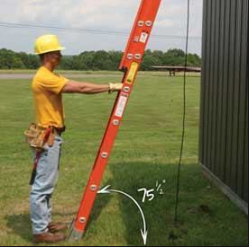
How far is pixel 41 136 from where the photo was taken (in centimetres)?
516

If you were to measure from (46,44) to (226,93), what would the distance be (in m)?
3.04

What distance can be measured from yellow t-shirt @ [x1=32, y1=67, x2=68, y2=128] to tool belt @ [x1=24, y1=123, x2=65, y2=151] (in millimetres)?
48

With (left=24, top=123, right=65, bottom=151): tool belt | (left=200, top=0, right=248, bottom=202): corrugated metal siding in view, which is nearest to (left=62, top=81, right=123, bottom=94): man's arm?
(left=24, top=123, right=65, bottom=151): tool belt

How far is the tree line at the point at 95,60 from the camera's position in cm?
4668

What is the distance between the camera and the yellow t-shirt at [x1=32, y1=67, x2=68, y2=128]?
16.7 ft

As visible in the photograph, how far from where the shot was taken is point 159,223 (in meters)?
6.01

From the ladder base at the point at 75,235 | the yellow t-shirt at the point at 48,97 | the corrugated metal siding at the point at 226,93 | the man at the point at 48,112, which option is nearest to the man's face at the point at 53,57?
the man at the point at 48,112

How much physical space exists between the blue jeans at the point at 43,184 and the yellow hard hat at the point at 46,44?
0.82 m

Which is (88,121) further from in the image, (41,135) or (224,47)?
(41,135)

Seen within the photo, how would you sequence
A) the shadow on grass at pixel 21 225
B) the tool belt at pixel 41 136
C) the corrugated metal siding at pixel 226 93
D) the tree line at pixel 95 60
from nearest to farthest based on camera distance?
the tool belt at pixel 41 136 < the shadow on grass at pixel 21 225 < the corrugated metal siding at pixel 226 93 < the tree line at pixel 95 60

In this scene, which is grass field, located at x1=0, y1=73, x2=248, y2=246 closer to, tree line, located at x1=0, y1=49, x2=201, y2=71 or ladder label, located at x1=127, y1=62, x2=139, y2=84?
ladder label, located at x1=127, y1=62, x2=139, y2=84

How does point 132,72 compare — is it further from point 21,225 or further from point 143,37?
point 21,225

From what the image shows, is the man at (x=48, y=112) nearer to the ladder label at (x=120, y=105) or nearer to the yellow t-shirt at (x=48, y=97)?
the yellow t-shirt at (x=48, y=97)

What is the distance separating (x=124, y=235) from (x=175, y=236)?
51 cm
